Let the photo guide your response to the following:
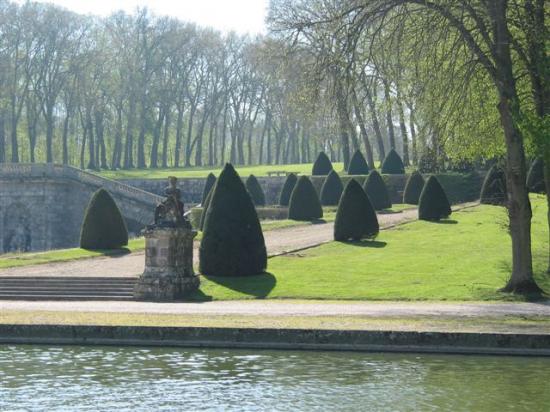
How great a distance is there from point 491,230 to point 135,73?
193 feet

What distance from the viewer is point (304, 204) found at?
54.3 meters

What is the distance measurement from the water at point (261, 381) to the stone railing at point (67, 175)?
4588 centimetres

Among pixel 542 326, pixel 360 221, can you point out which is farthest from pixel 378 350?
pixel 360 221

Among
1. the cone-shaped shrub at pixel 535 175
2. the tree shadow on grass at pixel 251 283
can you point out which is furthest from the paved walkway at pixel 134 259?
the cone-shaped shrub at pixel 535 175

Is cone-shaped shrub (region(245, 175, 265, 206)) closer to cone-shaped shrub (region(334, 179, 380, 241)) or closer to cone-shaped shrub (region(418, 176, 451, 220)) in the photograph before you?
cone-shaped shrub (region(418, 176, 451, 220))

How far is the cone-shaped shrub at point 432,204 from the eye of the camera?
48.9 meters

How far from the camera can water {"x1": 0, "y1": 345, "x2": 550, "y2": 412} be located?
45.8 ft

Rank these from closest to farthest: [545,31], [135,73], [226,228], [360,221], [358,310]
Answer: [358,310], [545,31], [226,228], [360,221], [135,73]

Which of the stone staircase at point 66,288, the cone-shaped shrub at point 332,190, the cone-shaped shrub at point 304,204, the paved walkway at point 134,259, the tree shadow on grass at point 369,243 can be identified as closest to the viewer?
the stone staircase at point 66,288

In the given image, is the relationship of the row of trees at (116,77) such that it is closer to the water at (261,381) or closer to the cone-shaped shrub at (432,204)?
the cone-shaped shrub at (432,204)

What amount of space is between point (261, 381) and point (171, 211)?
16.9 meters

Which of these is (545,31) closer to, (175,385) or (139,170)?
(175,385)

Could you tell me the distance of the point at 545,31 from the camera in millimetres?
27109

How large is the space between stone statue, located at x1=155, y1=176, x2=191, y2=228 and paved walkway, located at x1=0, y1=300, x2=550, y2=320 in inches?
137
